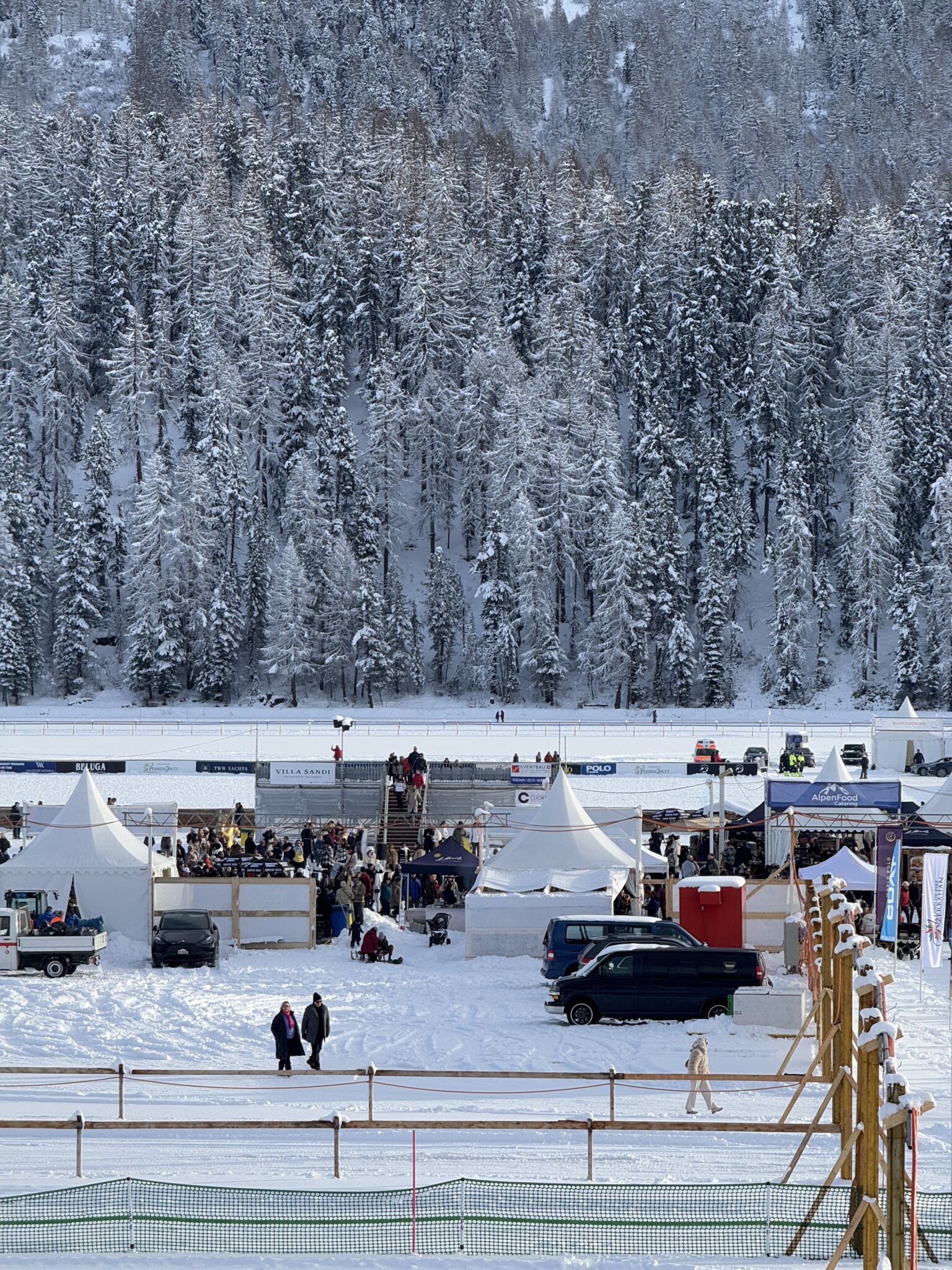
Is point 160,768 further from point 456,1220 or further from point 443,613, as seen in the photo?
point 443,613

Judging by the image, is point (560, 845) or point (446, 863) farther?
point (446, 863)

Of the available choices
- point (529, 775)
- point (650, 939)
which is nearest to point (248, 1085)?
point (650, 939)

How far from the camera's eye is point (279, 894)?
27391 millimetres

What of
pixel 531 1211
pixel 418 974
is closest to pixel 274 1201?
pixel 531 1211

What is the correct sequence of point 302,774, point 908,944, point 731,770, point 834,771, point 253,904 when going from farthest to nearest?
point 731,770
point 302,774
point 834,771
point 253,904
point 908,944

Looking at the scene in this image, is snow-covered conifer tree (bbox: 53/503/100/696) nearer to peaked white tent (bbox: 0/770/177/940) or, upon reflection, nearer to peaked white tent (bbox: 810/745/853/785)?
peaked white tent (bbox: 810/745/853/785)

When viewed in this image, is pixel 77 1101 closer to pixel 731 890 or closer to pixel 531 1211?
pixel 531 1211

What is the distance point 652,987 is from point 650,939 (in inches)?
60.9

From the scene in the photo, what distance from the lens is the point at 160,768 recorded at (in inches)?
1869

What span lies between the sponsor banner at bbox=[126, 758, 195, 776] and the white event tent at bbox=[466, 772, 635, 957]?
2082 centimetres

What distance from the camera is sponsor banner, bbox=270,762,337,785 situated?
40625 mm

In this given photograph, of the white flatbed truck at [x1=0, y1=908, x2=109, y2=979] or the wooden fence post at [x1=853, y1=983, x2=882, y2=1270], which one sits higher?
the wooden fence post at [x1=853, y1=983, x2=882, y2=1270]

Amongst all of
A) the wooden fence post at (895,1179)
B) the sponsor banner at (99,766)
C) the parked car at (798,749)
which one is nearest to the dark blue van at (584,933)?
the wooden fence post at (895,1179)

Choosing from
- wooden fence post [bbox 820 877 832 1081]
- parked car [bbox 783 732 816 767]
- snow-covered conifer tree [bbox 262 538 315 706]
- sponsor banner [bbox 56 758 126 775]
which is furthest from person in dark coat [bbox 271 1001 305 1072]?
snow-covered conifer tree [bbox 262 538 315 706]
